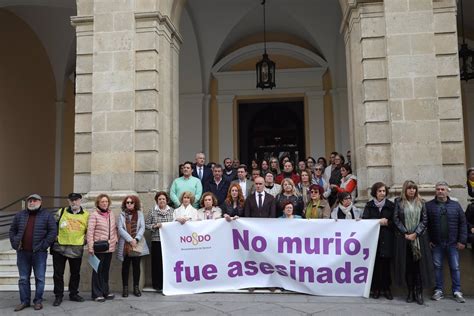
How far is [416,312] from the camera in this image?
19.5 feet

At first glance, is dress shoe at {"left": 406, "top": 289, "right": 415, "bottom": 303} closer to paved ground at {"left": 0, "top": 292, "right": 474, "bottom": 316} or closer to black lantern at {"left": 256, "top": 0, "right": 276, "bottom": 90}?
paved ground at {"left": 0, "top": 292, "right": 474, "bottom": 316}

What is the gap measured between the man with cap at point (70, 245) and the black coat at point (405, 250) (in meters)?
4.47

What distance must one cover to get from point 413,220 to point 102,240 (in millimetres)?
4412

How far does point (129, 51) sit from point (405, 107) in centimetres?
472

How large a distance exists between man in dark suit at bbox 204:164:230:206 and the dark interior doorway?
692 cm

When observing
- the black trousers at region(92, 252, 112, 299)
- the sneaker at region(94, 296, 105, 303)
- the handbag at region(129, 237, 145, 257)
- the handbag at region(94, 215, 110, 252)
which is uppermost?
the handbag at region(94, 215, 110, 252)

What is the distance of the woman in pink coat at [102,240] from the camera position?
264 inches

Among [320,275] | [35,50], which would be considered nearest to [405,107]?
[320,275]

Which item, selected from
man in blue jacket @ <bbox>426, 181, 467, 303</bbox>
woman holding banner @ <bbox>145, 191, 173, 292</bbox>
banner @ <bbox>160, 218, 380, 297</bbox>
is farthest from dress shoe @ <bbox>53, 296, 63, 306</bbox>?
man in blue jacket @ <bbox>426, 181, 467, 303</bbox>

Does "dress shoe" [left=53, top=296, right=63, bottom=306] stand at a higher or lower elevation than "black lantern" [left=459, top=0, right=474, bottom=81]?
lower

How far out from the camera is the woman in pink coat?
22.0ft

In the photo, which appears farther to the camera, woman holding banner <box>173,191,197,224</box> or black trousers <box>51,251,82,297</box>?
woman holding banner <box>173,191,197,224</box>

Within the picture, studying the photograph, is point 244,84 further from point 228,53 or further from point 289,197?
point 289,197

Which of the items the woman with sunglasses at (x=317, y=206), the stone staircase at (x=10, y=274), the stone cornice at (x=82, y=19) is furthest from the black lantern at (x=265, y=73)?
the stone staircase at (x=10, y=274)
